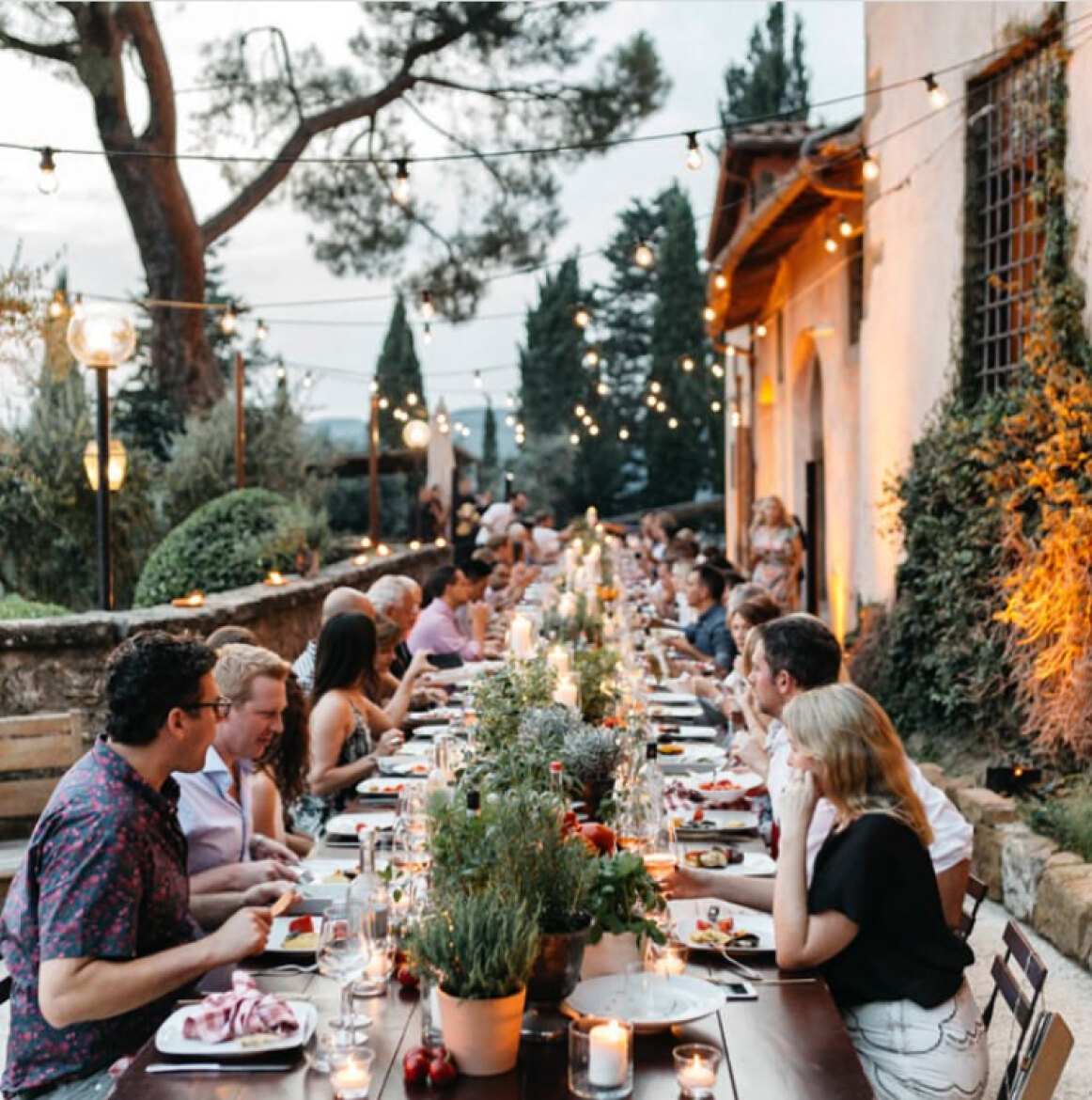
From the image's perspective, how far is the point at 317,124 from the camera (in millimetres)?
15836

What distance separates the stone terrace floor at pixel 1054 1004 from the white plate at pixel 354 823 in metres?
1.00

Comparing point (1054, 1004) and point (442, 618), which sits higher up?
point (442, 618)

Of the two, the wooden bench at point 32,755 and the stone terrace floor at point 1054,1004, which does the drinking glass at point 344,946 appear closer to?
the stone terrace floor at point 1054,1004

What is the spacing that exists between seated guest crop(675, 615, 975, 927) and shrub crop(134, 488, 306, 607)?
6913 millimetres

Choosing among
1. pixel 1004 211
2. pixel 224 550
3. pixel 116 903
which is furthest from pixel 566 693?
pixel 224 550

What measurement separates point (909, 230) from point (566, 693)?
548 centimetres

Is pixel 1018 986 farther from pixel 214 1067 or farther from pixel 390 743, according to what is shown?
pixel 390 743

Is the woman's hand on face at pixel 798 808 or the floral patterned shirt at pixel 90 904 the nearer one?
the floral patterned shirt at pixel 90 904

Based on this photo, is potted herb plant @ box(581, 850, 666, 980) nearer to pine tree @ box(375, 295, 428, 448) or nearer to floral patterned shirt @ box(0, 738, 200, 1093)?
floral patterned shirt @ box(0, 738, 200, 1093)

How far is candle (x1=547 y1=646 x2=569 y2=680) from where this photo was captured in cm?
520

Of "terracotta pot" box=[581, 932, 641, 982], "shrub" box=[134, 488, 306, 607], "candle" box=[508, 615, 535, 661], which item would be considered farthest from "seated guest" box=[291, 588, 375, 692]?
"shrub" box=[134, 488, 306, 607]

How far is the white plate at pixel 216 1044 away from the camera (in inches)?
92.6

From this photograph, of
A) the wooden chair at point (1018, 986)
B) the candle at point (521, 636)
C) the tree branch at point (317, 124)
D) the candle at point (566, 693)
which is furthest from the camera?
the tree branch at point (317, 124)

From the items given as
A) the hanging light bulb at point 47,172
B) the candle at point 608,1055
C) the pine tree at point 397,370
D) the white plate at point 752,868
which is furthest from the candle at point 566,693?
the pine tree at point 397,370
